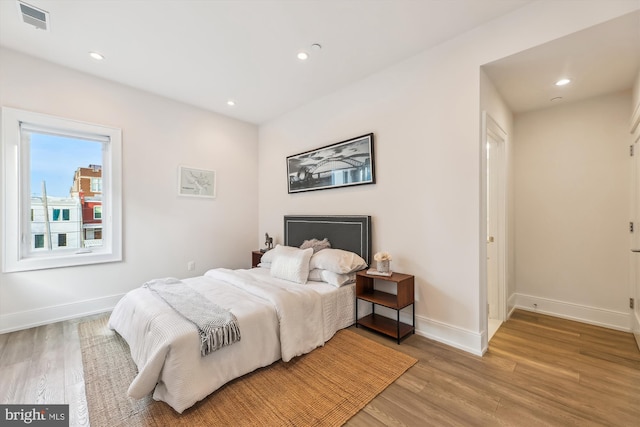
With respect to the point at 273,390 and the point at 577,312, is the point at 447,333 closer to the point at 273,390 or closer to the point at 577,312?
the point at 273,390

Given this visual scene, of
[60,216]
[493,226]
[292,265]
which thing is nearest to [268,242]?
[292,265]

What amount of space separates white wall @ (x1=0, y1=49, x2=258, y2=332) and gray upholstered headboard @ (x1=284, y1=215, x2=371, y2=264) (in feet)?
3.58

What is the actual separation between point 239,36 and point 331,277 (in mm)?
2506

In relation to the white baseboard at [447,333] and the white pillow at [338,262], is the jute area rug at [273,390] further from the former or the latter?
→ the white pillow at [338,262]

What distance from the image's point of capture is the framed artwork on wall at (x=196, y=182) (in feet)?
12.5

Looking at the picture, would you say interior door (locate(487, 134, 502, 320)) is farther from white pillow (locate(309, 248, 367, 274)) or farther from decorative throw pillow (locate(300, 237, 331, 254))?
decorative throw pillow (locate(300, 237, 331, 254))

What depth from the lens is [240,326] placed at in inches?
75.0

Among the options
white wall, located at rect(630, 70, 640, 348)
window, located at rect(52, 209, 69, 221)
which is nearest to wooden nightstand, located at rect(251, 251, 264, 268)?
window, located at rect(52, 209, 69, 221)

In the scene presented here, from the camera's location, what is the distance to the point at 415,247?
2670 mm

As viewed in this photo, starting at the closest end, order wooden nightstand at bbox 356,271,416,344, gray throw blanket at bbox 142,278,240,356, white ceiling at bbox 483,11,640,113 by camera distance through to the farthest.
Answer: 1. gray throw blanket at bbox 142,278,240,356
2. white ceiling at bbox 483,11,640,113
3. wooden nightstand at bbox 356,271,416,344

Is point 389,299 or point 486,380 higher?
point 389,299

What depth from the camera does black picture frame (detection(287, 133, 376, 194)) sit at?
304 centimetres

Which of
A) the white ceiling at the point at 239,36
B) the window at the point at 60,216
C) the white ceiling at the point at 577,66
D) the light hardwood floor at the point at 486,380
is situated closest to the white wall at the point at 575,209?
the white ceiling at the point at 577,66

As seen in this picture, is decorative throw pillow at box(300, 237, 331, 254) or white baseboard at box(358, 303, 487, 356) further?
decorative throw pillow at box(300, 237, 331, 254)
